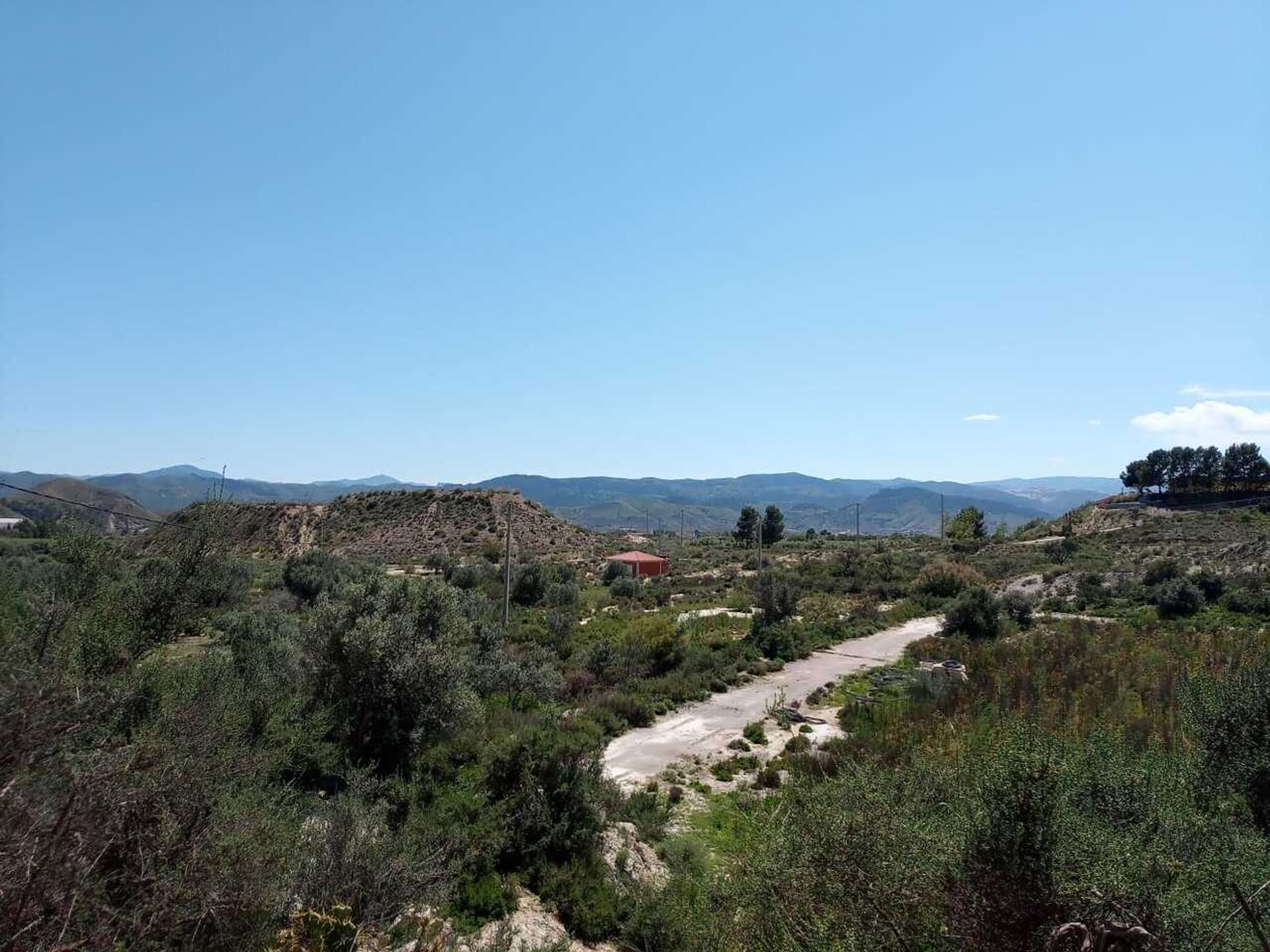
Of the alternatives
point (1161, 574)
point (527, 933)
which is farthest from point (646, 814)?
point (1161, 574)

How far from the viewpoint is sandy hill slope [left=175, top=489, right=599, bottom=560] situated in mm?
57406

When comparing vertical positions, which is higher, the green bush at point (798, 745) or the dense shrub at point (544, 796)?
the dense shrub at point (544, 796)

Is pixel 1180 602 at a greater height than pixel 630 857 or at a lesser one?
greater

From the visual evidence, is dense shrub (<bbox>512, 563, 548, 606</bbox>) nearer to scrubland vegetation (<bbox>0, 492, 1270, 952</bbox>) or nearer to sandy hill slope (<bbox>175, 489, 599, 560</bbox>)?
scrubland vegetation (<bbox>0, 492, 1270, 952</bbox>)

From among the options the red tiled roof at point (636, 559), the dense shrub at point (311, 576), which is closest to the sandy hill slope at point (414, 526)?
the red tiled roof at point (636, 559)

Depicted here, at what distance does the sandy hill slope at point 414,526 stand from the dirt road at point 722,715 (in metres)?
33.4

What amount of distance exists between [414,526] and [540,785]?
56.4 metres

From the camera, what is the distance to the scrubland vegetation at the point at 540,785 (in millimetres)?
4430

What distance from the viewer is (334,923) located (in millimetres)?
5449

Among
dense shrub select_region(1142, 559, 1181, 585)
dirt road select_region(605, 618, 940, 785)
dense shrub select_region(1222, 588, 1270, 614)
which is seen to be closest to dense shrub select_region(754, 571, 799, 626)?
dirt road select_region(605, 618, 940, 785)

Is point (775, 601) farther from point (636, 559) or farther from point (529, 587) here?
point (636, 559)

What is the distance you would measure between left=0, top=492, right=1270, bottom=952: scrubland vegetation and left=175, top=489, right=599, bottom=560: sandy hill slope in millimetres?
38653

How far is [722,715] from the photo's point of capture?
54.9 feet

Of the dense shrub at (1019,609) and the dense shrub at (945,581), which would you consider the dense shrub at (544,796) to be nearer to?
the dense shrub at (1019,609)
